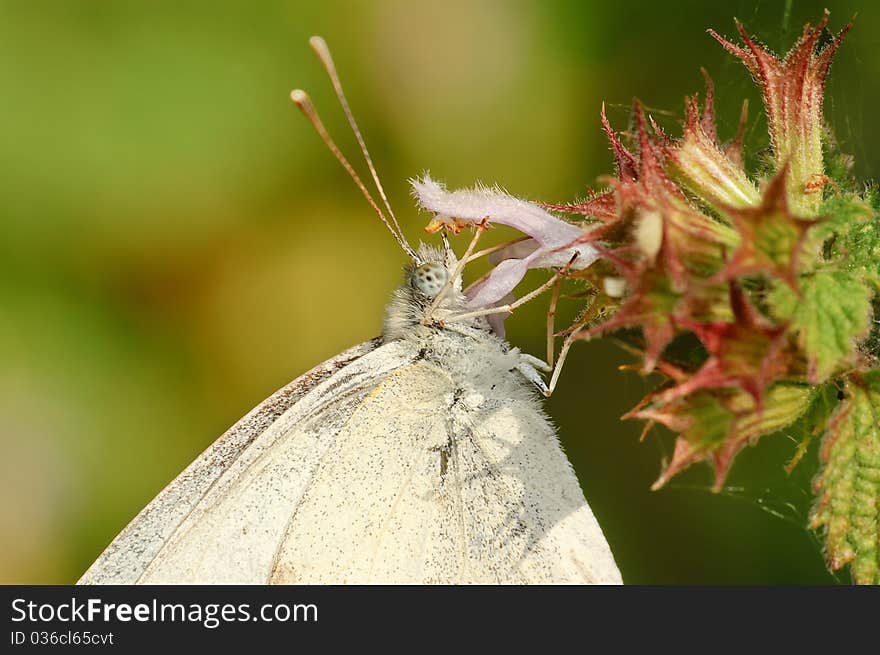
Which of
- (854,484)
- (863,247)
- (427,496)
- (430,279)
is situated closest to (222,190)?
(430,279)

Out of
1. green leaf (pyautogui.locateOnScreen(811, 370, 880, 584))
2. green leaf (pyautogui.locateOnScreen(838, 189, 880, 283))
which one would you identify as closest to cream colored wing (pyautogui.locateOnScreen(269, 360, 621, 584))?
green leaf (pyautogui.locateOnScreen(811, 370, 880, 584))

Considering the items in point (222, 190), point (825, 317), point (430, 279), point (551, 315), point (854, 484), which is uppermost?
point (222, 190)

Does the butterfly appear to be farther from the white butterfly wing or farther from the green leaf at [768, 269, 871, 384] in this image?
the green leaf at [768, 269, 871, 384]

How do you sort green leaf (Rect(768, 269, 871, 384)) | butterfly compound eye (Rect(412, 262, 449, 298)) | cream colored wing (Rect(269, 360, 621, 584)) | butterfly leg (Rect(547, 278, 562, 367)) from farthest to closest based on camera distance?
butterfly compound eye (Rect(412, 262, 449, 298)) < cream colored wing (Rect(269, 360, 621, 584)) < butterfly leg (Rect(547, 278, 562, 367)) < green leaf (Rect(768, 269, 871, 384))

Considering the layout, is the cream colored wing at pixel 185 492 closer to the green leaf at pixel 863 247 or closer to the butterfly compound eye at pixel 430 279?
the butterfly compound eye at pixel 430 279

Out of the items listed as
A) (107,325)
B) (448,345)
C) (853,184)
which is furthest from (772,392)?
(107,325)

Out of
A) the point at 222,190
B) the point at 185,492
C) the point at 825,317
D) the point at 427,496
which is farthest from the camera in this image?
the point at 222,190

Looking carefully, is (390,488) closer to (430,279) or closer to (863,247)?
(430,279)
